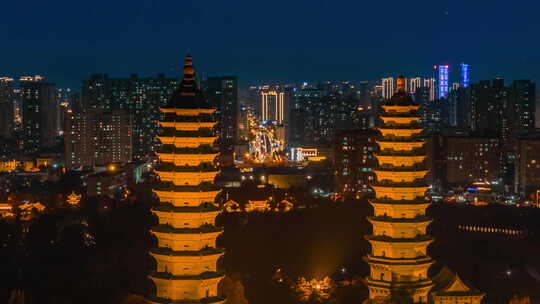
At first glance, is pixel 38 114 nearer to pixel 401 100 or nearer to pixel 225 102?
pixel 225 102

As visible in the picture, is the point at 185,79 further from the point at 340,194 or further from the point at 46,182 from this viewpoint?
the point at 46,182

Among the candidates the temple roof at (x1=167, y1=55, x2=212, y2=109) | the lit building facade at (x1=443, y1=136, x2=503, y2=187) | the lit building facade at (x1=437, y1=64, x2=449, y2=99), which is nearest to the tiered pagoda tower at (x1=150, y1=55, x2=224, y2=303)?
the temple roof at (x1=167, y1=55, x2=212, y2=109)

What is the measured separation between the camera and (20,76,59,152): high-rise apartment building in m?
92.7

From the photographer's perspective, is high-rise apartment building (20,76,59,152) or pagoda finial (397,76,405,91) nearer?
pagoda finial (397,76,405,91)

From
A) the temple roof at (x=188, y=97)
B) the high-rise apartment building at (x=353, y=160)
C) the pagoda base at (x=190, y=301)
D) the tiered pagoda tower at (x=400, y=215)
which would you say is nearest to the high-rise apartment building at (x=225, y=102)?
the high-rise apartment building at (x=353, y=160)

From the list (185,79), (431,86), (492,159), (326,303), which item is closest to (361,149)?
(492,159)

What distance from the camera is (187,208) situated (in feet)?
69.9

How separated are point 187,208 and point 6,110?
8189cm

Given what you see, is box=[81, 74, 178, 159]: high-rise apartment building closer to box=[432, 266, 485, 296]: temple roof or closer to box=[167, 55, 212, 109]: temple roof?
box=[432, 266, 485, 296]: temple roof

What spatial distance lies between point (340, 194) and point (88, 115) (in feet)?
89.7

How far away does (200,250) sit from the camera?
2120cm

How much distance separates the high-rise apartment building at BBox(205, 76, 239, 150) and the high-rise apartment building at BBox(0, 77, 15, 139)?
19.1 metres

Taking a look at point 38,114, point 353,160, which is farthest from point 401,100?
point 38,114

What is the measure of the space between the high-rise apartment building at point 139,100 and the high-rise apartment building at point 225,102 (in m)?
3.38
